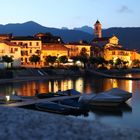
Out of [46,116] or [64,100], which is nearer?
[46,116]

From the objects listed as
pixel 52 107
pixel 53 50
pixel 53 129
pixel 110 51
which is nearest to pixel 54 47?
pixel 53 50

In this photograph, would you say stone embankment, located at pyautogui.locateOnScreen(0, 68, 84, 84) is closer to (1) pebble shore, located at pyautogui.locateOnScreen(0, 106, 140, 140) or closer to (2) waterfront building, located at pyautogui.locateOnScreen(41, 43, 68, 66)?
(2) waterfront building, located at pyautogui.locateOnScreen(41, 43, 68, 66)

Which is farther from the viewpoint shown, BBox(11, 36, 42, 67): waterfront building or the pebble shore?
BBox(11, 36, 42, 67): waterfront building

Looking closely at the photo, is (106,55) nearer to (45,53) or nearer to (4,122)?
(45,53)

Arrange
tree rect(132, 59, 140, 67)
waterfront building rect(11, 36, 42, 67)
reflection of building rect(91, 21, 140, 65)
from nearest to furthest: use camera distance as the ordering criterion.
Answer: waterfront building rect(11, 36, 42, 67), reflection of building rect(91, 21, 140, 65), tree rect(132, 59, 140, 67)

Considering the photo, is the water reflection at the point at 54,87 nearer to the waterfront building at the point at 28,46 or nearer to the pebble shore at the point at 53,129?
the pebble shore at the point at 53,129

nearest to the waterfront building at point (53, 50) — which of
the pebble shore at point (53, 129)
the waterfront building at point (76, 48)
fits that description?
the waterfront building at point (76, 48)

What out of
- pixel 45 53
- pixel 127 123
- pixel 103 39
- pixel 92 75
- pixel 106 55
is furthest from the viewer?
pixel 103 39

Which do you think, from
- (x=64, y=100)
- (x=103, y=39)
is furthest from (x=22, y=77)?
(x=103, y=39)

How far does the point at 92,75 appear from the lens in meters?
69.3

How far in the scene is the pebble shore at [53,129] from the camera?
4.45m

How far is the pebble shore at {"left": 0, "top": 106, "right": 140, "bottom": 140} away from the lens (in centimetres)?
445

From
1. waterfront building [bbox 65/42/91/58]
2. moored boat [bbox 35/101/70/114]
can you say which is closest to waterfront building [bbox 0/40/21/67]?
waterfront building [bbox 65/42/91/58]

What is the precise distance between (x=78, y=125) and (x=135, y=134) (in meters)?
0.63
